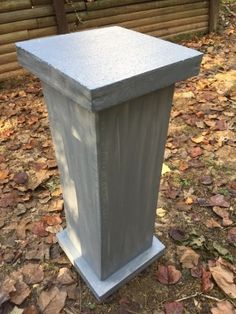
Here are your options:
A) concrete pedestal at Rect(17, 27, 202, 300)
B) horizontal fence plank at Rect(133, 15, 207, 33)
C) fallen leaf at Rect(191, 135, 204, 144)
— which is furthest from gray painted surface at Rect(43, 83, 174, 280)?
horizontal fence plank at Rect(133, 15, 207, 33)

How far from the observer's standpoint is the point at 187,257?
1.94 metres

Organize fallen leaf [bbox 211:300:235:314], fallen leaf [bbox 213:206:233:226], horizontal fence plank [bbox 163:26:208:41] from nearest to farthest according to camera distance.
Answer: fallen leaf [bbox 211:300:235:314], fallen leaf [bbox 213:206:233:226], horizontal fence plank [bbox 163:26:208:41]

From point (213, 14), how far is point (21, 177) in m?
4.09

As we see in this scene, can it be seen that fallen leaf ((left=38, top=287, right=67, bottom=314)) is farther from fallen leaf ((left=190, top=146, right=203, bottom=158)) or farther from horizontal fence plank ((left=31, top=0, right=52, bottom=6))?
horizontal fence plank ((left=31, top=0, right=52, bottom=6))

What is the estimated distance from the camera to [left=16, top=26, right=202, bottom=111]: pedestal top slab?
3.33ft

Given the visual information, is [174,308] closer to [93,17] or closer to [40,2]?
[40,2]

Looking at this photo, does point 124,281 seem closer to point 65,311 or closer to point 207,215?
point 65,311

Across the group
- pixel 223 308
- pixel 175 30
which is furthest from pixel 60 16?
pixel 223 308

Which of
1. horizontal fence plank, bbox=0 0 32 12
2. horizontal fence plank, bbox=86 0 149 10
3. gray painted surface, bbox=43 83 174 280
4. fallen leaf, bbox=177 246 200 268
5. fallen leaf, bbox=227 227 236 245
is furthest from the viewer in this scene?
horizontal fence plank, bbox=86 0 149 10

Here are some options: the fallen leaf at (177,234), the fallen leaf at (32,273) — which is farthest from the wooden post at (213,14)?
the fallen leaf at (32,273)

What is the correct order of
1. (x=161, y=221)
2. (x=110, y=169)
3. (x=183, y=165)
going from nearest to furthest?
→ (x=110, y=169), (x=161, y=221), (x=183, y=165)

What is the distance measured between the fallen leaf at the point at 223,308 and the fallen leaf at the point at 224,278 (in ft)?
0.17

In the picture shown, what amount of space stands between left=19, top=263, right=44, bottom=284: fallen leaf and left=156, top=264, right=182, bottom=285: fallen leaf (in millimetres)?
681

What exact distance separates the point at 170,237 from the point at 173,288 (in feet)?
1.15
